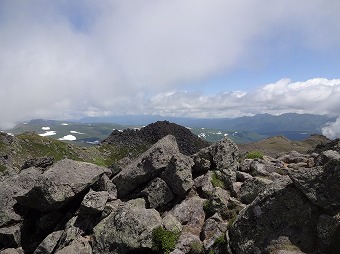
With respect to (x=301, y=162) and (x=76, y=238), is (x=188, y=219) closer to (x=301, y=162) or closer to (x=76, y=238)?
(x=76, y=238)

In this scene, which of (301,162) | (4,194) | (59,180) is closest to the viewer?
(59,180)

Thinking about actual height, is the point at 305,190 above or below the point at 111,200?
above

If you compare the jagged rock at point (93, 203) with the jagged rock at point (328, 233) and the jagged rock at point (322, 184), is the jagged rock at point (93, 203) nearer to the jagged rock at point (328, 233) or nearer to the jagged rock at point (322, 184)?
the jagged rock at point (322, 184)

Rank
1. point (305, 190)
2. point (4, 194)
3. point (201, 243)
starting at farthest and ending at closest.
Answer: point (4, 194), point (201, 243), point (305, 190)

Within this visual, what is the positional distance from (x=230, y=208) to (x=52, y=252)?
662 inches

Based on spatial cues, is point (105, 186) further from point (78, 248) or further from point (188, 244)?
point (188, 244)

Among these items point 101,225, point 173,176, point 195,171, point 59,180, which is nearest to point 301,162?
point 195,171

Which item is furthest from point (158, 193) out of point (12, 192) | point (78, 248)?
point (12, 192)

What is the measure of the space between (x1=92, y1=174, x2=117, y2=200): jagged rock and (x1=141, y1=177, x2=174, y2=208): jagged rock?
12.3 feet

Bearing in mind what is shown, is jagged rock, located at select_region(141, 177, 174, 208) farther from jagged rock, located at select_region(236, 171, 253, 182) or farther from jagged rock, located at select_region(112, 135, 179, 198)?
jagged rock, located at select_region(236, 171, 253, 182)

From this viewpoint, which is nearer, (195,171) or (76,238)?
(76,238)

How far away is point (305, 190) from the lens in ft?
76.4

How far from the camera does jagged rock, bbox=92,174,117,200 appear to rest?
112 ft

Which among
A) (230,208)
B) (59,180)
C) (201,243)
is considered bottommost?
(201,243)
